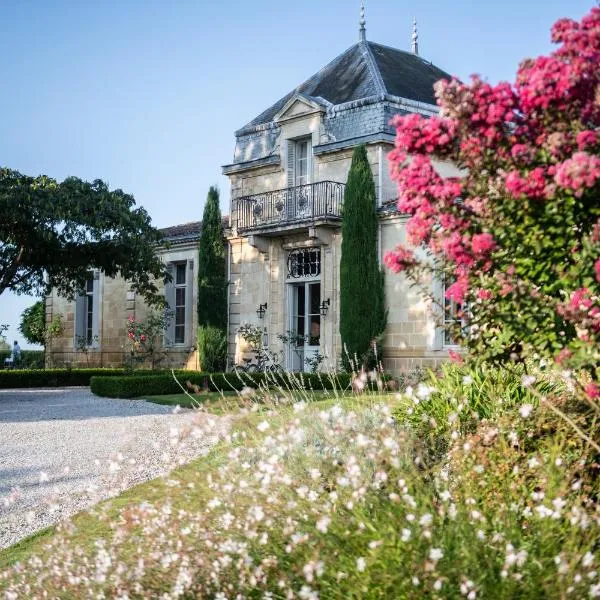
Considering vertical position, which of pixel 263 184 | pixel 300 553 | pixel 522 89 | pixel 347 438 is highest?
pixel 263 184

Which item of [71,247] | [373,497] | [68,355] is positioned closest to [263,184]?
[71,247]

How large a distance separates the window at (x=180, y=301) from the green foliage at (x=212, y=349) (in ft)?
5.83

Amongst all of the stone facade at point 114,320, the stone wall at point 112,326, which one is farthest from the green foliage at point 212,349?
the stone wall at point 112,326

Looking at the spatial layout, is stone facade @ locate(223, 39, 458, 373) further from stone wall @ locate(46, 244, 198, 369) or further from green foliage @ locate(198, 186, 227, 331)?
stone wall @ locate(46, 244, 198, 369)

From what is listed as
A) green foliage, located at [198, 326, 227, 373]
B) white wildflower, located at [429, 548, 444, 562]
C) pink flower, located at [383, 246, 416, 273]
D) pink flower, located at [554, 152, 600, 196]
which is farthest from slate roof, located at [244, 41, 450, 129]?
white wildflower, located at [429, 548, 444, 562]

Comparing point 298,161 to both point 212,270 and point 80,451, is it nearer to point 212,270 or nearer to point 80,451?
point 212,270

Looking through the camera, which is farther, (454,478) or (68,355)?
(68,355)

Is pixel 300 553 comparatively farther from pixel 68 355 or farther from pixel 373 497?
pixel 68 355

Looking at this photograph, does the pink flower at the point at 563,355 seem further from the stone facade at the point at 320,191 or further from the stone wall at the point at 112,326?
the stone wall at the point at 112,326

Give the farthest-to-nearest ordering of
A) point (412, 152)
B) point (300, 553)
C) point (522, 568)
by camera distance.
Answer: point (412, 152)
point (300, 553)
point (522, 568)

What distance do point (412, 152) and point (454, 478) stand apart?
1775 millimetres

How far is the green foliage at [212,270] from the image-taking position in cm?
2008

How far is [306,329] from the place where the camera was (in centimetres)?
1888

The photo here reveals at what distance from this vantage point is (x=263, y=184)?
66.1ft
